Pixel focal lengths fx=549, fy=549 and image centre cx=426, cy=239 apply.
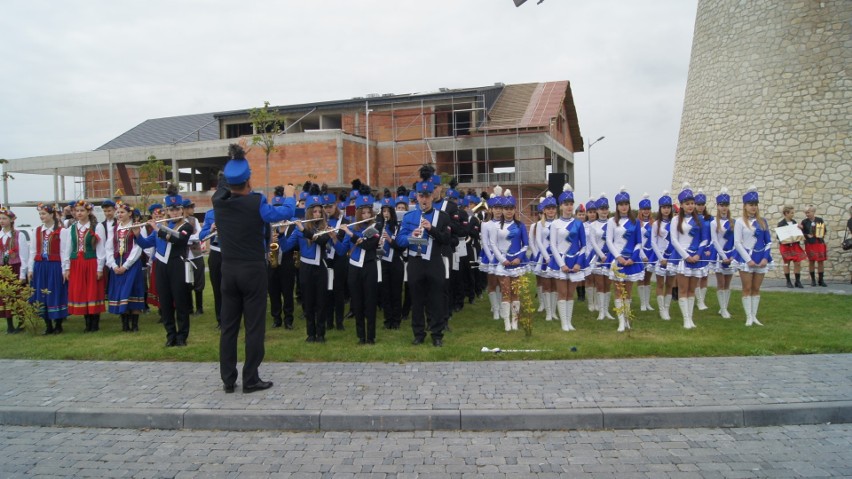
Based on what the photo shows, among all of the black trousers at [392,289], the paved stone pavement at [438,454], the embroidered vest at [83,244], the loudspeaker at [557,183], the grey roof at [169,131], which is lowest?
the paved stone pavement at [438,454]

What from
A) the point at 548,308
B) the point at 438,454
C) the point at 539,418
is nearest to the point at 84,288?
the point at 438,454

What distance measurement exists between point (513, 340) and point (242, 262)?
450 centimetres

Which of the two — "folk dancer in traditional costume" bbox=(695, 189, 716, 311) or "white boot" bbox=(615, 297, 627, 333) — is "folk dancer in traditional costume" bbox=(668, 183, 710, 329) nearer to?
"folk dancer in traditional costume" bbox=(695, 189, 716, 311)

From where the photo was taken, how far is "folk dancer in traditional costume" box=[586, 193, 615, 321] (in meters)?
10.5

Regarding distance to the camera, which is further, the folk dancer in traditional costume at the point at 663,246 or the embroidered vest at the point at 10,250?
the embroidered vest at the point at 10,250

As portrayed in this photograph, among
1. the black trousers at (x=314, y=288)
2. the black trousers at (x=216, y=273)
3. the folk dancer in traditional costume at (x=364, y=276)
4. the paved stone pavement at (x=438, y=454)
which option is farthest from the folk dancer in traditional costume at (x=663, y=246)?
the black trousers at (x=216, y=273)

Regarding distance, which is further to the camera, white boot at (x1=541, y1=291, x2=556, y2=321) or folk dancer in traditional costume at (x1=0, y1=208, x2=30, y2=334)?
folk dancer in traditional costume at (x1=0, y1=208, x2=30, y2=334)

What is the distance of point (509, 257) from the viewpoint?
988cm

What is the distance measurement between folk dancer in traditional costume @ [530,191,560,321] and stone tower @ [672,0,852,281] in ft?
37.2

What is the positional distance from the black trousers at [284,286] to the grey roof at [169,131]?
41.0m

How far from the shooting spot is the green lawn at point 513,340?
7770 millimetres

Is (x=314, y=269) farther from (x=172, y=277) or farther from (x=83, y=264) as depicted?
(x=83, y=264)

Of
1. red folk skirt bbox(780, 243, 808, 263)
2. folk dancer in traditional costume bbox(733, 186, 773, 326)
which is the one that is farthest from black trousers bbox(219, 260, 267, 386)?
red folk skirt bbox(780, 243, 808, 263)

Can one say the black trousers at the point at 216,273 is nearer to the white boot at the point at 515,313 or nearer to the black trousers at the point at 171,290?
the black trousers at the point at 171,290
